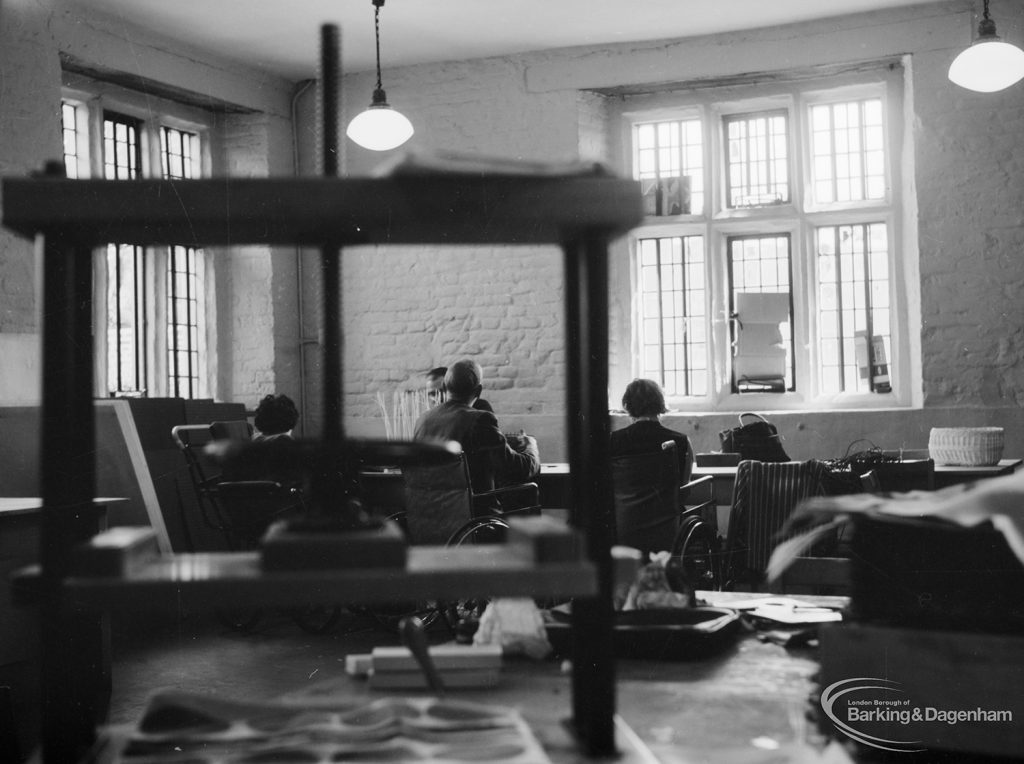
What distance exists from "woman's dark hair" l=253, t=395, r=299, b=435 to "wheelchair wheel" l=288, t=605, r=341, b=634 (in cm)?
90

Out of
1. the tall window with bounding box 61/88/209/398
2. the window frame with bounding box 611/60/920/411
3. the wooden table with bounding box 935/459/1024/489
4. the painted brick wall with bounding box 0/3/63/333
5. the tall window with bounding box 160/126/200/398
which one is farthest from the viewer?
the tall window with bounding box 160/126/200/398

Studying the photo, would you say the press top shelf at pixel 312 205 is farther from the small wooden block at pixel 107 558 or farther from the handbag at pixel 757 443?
the handbag at pixel 757 443

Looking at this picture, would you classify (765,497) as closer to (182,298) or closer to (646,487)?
(646,487)

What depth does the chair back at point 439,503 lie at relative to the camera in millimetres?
4801

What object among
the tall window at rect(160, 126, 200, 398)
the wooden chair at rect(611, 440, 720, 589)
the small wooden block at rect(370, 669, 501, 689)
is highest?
the tall window at rect(160, 126, 200, 398)

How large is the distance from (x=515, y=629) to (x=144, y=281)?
7.09 metres

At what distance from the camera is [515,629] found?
5.02ft

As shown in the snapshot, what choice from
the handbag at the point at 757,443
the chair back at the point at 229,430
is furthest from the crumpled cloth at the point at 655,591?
the handbag at the point at 757,443

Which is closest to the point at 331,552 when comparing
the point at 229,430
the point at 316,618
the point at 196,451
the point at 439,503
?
the point at 439,503

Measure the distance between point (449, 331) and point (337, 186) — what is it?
753cm

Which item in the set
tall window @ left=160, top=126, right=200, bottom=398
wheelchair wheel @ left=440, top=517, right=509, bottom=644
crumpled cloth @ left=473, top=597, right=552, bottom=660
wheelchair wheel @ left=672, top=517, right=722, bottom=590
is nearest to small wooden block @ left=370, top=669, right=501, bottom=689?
crumpled cloth @ left=473, top=597, right=552, bottom=660

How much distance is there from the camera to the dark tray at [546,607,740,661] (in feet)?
4.81

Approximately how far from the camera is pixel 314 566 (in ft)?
2.81

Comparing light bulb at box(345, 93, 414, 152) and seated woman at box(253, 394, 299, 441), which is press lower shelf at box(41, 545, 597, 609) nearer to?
seated woman at box(253, 394, 299, 441)
